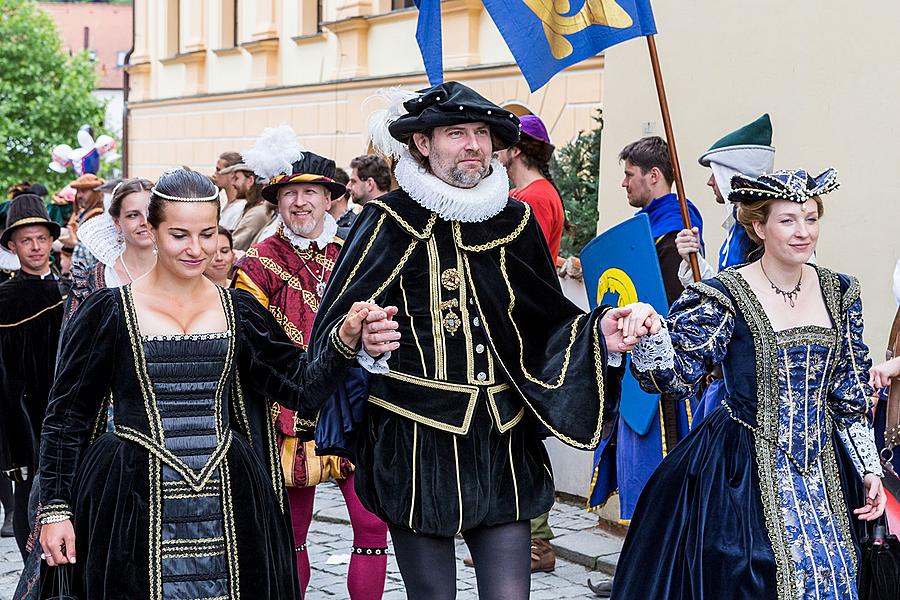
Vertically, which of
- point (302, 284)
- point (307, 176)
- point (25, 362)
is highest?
point (307, 176)

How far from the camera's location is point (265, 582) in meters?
3.99

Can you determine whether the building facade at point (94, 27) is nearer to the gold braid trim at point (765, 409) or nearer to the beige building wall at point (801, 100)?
the beige building wall at point (801, 100)

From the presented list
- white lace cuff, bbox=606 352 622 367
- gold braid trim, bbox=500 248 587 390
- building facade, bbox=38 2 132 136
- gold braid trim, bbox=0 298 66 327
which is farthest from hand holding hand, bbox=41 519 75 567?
building facade, bbox=38 2 132 136

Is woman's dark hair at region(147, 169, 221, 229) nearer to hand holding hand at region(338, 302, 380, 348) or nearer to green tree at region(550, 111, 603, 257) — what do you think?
hand holding hand at region(338, 302, 380, 348)

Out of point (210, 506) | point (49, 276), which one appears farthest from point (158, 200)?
point (49, 276)

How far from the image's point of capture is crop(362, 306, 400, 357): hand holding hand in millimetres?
3816

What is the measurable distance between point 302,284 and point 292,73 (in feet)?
40.5

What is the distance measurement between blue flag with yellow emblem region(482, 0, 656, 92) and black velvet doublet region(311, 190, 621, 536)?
1.18 metres

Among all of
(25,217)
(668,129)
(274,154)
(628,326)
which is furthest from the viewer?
(25,217)

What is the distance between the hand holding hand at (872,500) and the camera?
4.31 meters

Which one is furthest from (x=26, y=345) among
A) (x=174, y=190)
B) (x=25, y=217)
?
(x=174, y=190)

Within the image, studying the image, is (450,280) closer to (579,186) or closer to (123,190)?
(123,190)

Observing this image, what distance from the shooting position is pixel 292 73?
17562mm

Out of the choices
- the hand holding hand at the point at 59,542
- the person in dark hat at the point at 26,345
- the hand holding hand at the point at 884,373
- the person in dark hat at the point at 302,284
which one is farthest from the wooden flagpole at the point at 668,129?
the person in dark hat at the point at 26,345
